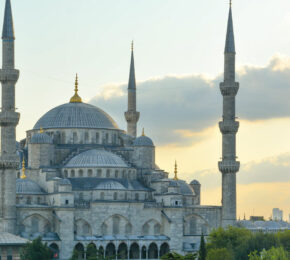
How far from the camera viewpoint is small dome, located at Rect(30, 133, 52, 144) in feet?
234

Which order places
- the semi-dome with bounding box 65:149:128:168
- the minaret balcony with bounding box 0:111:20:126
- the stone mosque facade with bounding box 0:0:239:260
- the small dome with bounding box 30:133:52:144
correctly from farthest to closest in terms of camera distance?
1. the small dome with bounding box 30:133:52:144
2. the semi-dome with bounding box 65:149:128:168
3. the minaret balcony with bounding box 0:111:20:126
4. the stone mosque facade with bounding box 0:0:239:260

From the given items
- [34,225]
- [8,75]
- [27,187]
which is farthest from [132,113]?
[34,225]

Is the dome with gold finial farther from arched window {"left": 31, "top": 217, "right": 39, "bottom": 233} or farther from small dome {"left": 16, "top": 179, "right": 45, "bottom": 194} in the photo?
arched window {"left": 31, "top": 217, "right": 39, "bottom": 233}

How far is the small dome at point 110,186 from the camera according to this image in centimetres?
6888

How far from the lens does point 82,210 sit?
67.4 m

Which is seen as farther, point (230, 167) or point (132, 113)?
point (132, 113)

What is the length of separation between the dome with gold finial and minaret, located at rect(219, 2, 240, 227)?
1028 centimetres

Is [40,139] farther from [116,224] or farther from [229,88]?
[229,88]

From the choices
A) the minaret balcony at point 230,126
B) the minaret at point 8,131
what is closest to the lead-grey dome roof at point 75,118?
the minaret at point 8,131

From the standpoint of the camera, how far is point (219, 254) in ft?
188

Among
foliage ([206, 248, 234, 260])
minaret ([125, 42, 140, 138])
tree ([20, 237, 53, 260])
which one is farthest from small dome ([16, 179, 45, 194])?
foliage ([206, 248, 234, 260])

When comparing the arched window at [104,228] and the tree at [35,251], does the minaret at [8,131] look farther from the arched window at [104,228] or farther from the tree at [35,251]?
the arched window at [104,228]

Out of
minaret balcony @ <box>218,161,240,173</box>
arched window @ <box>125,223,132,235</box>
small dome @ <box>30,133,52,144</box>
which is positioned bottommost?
arched window @ <box>125,223,132,235</box>

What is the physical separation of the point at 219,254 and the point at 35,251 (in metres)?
10.8
